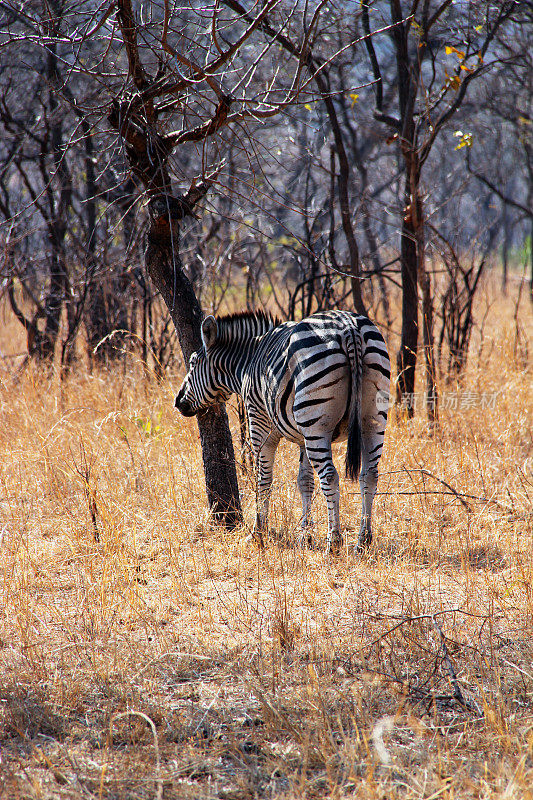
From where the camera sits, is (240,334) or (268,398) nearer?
(268,398)

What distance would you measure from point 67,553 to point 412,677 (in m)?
2.38

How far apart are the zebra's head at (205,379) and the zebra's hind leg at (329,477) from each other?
101 cm

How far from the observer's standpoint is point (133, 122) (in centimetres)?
429

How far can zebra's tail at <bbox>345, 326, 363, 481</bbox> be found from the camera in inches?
159

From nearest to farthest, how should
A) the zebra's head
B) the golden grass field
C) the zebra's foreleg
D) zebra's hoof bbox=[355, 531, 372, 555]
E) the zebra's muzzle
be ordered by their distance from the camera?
the golden grass field < zebra's hoof bbox=[355, 531, 372, 555] < the zebra's foreleg < the zebra's head < the zebra's muzzle

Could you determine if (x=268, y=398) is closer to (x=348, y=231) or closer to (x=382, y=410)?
(x=382, y=410)

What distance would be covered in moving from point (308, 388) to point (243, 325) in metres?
1.12

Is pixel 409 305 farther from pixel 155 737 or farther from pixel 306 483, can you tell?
pixel 155 737

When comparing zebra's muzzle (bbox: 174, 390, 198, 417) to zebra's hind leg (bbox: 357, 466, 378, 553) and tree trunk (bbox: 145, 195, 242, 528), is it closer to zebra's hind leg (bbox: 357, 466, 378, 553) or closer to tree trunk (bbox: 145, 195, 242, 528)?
tree trunk (bbox: 145, 195, 242, 528)

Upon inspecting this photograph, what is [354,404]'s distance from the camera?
4121 mm

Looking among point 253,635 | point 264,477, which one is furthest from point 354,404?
point 253,635

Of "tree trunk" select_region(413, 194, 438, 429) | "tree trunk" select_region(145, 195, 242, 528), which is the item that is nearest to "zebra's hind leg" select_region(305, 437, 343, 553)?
"tree trunk" select_region(145, 195, 242, 528)

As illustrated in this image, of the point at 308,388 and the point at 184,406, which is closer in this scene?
the point at 308,388

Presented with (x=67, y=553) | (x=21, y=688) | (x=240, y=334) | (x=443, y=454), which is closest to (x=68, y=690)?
(x=21, y=688)
